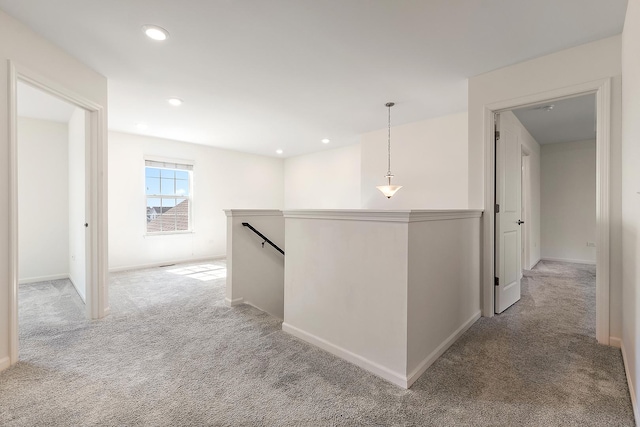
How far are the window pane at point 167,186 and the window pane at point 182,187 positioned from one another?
0.08 metres

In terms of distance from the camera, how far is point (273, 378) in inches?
74.3

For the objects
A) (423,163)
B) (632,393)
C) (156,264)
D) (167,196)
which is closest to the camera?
(632,393)

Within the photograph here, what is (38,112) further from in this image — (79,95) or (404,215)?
(404,215)

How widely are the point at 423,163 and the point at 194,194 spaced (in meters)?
4.64

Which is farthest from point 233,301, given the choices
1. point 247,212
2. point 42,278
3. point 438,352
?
point 42,278

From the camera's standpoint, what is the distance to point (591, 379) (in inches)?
73.5

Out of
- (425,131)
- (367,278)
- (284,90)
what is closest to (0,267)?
(367,278)

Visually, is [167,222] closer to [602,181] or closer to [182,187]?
[182,187]

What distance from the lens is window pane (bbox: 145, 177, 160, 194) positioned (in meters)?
5.82

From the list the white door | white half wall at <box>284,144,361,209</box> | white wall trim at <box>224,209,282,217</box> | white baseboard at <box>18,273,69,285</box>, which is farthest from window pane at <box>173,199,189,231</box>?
the white door

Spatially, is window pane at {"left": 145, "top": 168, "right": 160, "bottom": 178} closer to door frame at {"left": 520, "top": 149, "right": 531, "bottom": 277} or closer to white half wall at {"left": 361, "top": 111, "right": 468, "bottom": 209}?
white half wall at {"left": 361, "top": 111, "right": 468, "bottom": 209}

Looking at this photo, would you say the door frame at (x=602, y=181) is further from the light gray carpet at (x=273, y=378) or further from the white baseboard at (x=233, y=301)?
the white baseboard at (x=233, y=301)

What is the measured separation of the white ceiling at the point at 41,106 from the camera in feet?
11.5

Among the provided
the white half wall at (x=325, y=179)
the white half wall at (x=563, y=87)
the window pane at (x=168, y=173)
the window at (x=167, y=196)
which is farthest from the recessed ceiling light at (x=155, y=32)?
the white half wall at (x=325, y=179)
